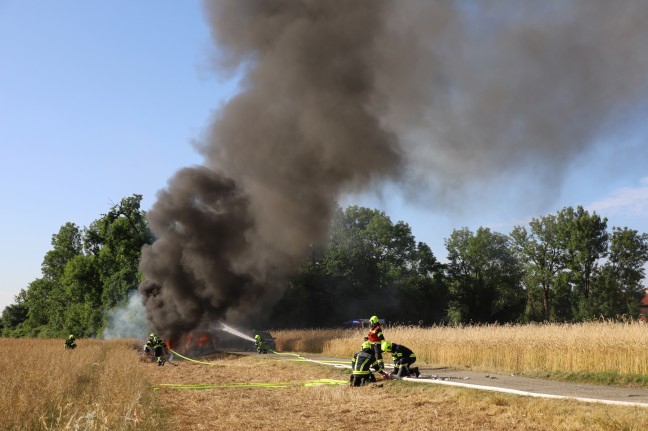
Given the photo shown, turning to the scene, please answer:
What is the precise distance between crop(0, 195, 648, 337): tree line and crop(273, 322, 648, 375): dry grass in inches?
1220

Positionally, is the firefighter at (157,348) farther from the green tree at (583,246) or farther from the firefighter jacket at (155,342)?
the green tree at (583,246)

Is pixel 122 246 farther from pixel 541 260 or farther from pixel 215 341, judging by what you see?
pixel 541 260

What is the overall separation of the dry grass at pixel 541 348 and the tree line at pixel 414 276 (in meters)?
31.0

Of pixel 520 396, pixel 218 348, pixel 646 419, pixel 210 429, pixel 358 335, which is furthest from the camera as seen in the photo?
pixel 218 348

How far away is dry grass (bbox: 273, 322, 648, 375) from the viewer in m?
16.3

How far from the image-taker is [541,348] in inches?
739

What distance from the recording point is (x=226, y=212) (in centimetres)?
3228

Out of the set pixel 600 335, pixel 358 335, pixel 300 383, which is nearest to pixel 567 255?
pixel 358 335

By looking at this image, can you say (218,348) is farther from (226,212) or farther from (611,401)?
(611,401)

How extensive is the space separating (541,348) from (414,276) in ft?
157

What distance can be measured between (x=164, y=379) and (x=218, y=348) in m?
16.1

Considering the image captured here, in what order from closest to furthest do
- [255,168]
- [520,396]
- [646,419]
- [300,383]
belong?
[646,419] → [520,396] → [300,383] → [255,168]

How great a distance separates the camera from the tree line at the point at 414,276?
57094mm

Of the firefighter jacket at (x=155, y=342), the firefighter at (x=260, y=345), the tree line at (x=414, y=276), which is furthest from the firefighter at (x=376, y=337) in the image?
the tree line at (x=414, y=276)
